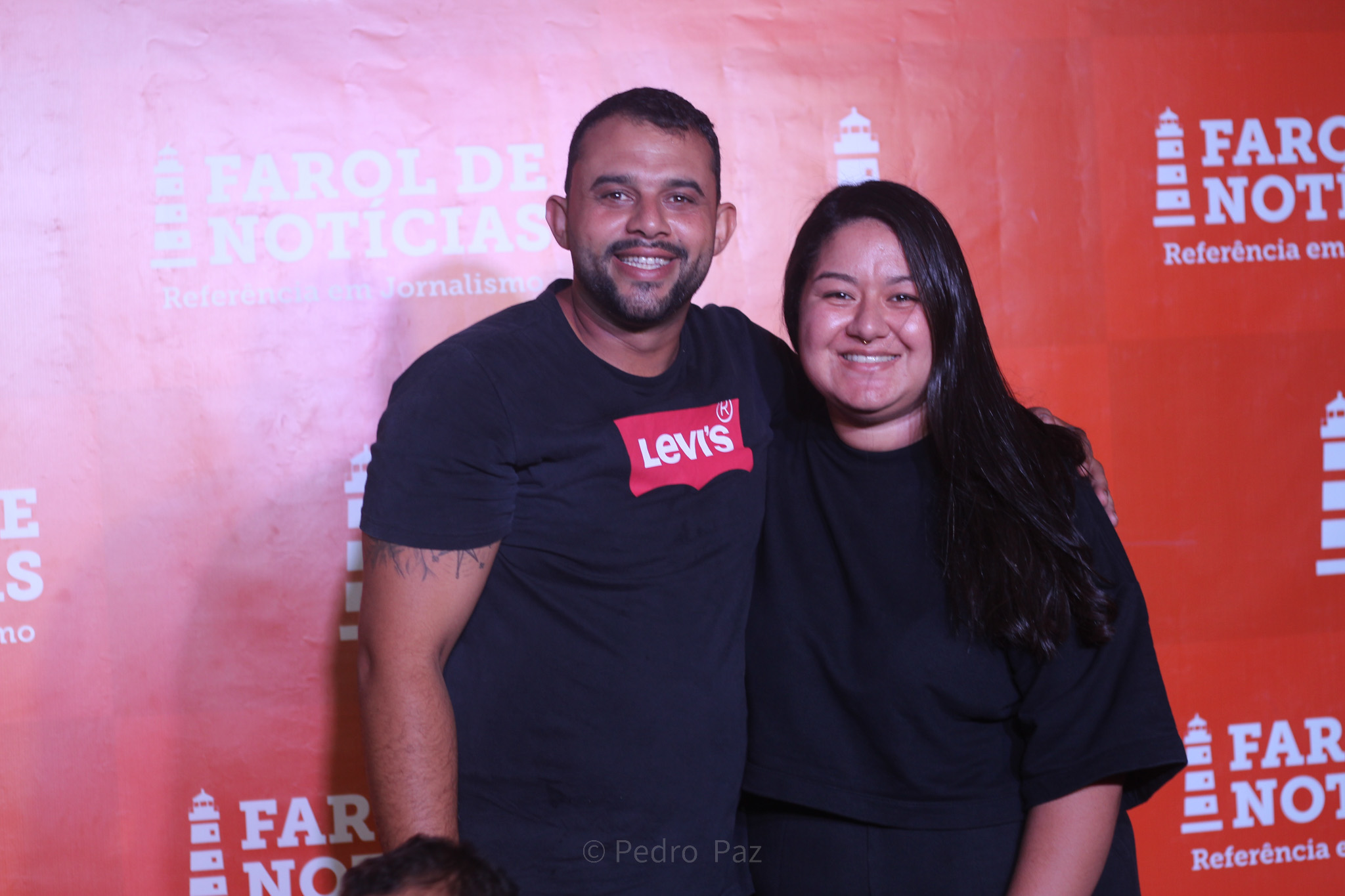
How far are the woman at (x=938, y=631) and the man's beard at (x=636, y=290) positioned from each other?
221 mm

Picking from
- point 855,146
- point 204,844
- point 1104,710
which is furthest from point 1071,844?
point 204,844

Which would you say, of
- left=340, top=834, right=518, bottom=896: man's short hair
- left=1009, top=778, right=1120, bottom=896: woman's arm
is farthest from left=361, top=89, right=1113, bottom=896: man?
left=1009, top=778, right=1120, bottom=896: woman's arm

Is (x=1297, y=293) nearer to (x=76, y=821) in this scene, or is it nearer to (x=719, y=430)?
(x=719, y=430)

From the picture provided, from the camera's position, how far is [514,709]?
58.9 inches

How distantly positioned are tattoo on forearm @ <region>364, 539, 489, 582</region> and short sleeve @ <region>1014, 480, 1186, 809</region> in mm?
843

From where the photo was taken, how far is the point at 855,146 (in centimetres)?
236

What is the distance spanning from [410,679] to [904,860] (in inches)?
30.7

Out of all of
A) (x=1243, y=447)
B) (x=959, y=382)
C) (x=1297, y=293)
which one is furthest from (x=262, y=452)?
(x=1297, y=293)

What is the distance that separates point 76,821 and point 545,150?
205 centimetres

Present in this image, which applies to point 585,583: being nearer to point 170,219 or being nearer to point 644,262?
point 644,262

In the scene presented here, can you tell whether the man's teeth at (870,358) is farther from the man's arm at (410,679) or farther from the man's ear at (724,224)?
the man's arm at (410,679)

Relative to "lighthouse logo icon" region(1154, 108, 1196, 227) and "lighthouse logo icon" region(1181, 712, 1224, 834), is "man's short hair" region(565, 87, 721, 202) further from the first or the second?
"lighthouse logo icon" region(1181, 712, 1224, 834)

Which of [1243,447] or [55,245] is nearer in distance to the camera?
[55,245]

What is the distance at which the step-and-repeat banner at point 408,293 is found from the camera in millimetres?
2244
